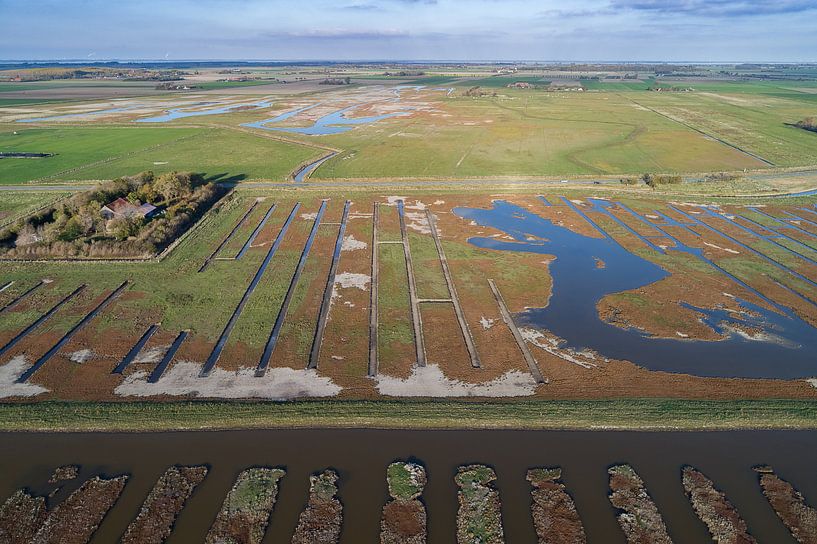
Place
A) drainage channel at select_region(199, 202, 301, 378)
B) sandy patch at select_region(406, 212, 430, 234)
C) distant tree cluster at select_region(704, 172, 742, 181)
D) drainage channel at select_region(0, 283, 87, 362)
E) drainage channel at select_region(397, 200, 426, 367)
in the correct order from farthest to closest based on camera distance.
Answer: distant tree cluster at select_region(704, 172, 742, 181)
sandy patch at select_region(406, 212, 430, 234)
drainage channel at select_region(0, 283, 87, 362)
drainage channel at select_region(397, 200, 426, 367)
drainage channel at select_region(199, 202, 301, 378)

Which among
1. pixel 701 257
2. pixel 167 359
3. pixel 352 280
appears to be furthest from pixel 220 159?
pixel 701 257

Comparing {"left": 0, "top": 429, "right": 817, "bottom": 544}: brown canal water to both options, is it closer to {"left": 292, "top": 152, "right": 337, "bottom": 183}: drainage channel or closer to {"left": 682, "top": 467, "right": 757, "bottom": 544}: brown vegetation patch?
{"left": 682, "top": 467, "right": 757, "bottom": 544}: brown vegetation patch

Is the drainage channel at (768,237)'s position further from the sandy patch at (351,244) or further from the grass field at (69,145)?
the grass field at (69,145)

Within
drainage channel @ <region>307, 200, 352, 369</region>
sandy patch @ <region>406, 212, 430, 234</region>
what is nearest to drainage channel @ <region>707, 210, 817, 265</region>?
sandy patch @ <region>406, 212, 430, 234</region>

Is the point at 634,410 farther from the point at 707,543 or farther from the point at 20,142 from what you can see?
the point at 20,142

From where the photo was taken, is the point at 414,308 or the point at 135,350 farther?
the point at 414,308

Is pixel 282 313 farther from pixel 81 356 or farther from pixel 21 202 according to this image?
pixel 21 202

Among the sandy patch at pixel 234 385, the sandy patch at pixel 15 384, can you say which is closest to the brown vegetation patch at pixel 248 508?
the sandy patch at pixel 234 385
